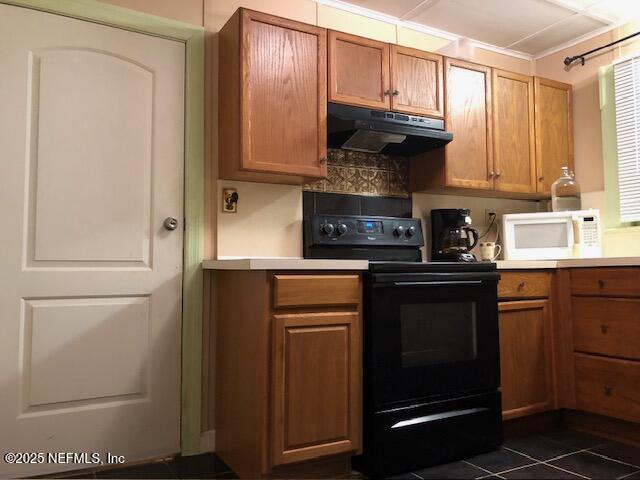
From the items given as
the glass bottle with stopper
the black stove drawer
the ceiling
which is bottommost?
the black stove drawer

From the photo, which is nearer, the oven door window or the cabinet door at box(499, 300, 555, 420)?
the oven door window

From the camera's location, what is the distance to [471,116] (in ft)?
9.48

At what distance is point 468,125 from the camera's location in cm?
288

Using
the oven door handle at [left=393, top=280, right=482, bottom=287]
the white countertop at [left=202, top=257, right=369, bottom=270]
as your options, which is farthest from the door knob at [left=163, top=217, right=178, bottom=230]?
the oven door handle at [left=393, top=280, right=482, bottom=287]

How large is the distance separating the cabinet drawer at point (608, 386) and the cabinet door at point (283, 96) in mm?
1616

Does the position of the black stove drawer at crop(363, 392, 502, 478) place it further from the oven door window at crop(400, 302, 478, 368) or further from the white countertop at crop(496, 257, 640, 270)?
the white countertop at crop(496, 257, 640, 270)

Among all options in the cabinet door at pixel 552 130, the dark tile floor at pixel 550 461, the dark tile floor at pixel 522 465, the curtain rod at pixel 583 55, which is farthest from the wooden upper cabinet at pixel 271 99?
the curtain rod at pixel 583 55

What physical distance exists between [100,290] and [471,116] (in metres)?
2.12

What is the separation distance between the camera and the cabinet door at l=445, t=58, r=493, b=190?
2811 millimetres

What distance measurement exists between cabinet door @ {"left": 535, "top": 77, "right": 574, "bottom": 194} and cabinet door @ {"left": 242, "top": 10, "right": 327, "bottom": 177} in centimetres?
152

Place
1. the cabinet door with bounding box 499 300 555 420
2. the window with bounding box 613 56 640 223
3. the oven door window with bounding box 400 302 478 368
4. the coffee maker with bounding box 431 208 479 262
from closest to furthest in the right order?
1. the oven door window with bounding box 400 302 478 368
2. the cabinet door with bounding box 499 300 555 420
3. the coffee maker with bounding box 431 208 479 262
4. the window with bounding box 613 56 640 223

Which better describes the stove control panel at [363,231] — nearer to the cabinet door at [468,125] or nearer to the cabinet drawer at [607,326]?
the cabinet door at [468,125]

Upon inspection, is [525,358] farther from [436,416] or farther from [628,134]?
[628,134]

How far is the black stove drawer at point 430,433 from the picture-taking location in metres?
1.99
